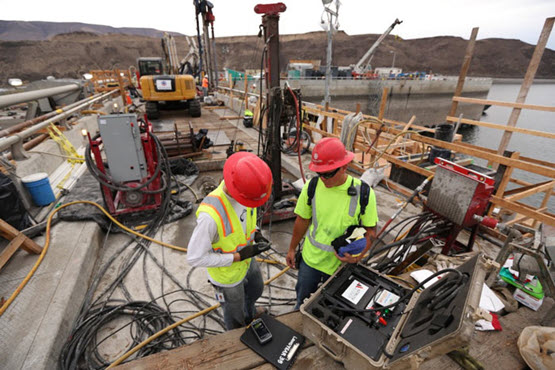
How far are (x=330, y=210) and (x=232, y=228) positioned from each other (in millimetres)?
865

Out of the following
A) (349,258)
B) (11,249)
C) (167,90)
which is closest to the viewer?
(349,258)

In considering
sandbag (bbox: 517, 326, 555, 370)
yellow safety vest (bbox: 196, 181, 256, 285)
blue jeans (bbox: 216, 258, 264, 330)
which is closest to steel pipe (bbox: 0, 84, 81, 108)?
yellow safety vest (bbox: 196, 181, 256, 285)

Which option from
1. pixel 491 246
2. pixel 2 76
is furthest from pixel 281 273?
pixel 2 76

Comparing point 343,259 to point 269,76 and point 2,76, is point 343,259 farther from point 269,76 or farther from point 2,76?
point 2,76

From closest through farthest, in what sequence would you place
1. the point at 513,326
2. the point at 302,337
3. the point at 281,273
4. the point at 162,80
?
the point at 302,337, the point at 513,326, the point at 281,273, the point at 162,80

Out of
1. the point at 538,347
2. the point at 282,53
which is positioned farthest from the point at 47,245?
the point at 282,53

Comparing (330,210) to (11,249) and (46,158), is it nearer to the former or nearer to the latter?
(11,249)

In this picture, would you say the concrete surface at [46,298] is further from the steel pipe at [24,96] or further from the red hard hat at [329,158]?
the steel pipe at [24,96]

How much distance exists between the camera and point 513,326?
2.06m

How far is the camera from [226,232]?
6.50 feet

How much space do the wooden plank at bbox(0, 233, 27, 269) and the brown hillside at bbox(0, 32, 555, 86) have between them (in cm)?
4282

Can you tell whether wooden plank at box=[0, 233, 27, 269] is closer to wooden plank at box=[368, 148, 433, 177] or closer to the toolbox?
the toolbox

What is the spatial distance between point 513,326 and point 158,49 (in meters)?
83.3

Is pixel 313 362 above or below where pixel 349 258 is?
below
